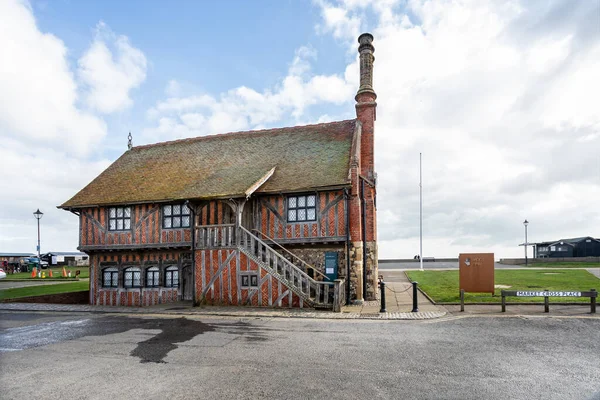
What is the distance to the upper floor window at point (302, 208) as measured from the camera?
16609 mm

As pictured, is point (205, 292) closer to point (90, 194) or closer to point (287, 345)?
point (287, 345)

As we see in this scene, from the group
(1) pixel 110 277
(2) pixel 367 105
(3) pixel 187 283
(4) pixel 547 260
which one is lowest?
(4) pixel 547 260

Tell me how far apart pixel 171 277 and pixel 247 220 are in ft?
16.9

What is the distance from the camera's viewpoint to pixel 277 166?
61.6 ft

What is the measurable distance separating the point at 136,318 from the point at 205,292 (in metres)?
3.07

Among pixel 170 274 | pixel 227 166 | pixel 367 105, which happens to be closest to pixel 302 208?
pixel 227 166

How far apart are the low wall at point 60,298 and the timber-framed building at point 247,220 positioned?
1.88 m

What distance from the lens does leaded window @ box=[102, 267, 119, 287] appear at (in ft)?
64.1

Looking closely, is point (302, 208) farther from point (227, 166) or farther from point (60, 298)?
point (60, 298)

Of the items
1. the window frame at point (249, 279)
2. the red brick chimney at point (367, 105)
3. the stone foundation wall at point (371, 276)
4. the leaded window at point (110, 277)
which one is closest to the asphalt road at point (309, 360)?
Result: the window frame at point (249, 279)

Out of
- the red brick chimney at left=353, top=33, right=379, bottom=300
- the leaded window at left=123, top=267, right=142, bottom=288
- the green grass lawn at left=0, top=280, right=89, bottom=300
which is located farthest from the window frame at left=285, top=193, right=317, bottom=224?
the green grass lawn at left=0, top=280, right=89, bottom=300

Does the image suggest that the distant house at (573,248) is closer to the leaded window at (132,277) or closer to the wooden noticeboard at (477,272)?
the wooden noticeboard at (477,272)

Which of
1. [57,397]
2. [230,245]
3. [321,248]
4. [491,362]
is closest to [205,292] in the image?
[230,245]

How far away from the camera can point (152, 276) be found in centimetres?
1891
